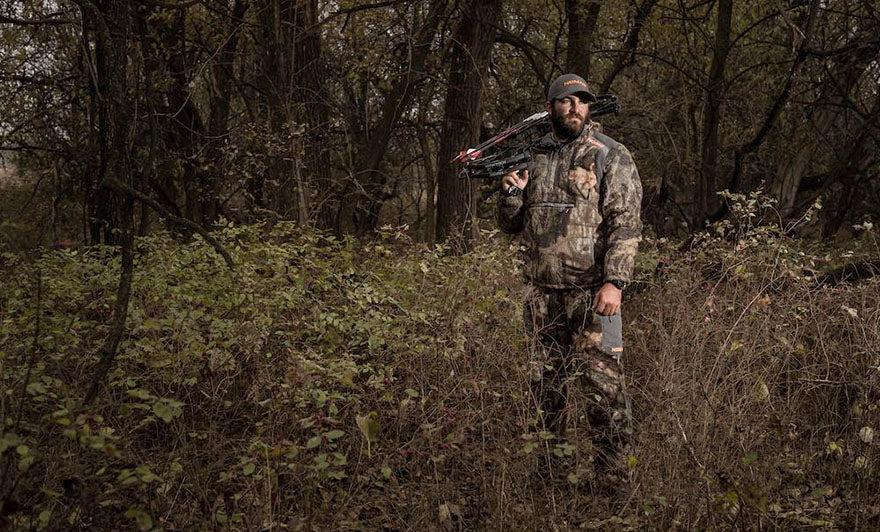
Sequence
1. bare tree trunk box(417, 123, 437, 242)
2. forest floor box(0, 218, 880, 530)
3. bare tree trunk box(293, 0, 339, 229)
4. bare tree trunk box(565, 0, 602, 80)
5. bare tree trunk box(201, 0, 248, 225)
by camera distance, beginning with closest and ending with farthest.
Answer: forest floor box(0, 218, 880, 530) < bare tree trunk box(293, 0, 339, 229) < bare tree trunk box(565, 0, 602, 80) < bare tree trunk box(201, 0, 248, 225) < bare tree trunk box(417, 123, 437, 242)

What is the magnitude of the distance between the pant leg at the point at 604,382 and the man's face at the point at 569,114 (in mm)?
897

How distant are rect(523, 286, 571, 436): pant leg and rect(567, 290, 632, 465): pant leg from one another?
133 mm

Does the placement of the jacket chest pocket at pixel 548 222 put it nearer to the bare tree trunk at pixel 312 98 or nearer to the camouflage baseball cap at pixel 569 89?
the camouflage baseball cap at pixel 569 89

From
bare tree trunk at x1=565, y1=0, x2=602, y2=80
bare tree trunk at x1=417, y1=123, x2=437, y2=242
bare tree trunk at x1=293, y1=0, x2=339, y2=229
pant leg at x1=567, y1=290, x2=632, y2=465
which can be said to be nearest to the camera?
pant leg at x1=567, y1=290, x2=632, y2=465

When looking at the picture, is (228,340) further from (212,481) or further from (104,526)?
(104,526)

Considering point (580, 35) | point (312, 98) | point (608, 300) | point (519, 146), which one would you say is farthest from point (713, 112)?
point (608, 300)

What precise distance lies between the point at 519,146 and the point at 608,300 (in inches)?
44.0

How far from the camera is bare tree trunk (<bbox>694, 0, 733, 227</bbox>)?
9.51 metres

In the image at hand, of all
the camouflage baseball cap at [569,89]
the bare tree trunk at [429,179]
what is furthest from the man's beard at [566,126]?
the bare tree trunk at [429,179]

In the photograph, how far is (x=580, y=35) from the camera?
11320mm

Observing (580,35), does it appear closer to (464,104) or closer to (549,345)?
(464,104)

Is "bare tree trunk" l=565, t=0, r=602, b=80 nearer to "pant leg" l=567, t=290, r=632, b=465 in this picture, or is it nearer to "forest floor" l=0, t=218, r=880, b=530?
"forest floor" l=0, t=218, r=880, b=530

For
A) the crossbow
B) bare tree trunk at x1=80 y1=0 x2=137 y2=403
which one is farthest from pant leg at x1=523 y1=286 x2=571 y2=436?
bare tree trunk at x1=80 y1=0 x2=137 y2=403

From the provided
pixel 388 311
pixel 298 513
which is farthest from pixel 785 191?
pixel 298 513
